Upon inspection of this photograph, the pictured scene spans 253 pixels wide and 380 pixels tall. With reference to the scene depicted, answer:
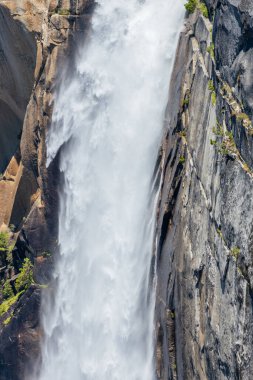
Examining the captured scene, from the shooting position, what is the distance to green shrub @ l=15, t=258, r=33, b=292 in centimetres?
3853

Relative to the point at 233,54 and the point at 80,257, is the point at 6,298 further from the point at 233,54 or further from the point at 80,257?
the point at 233,54

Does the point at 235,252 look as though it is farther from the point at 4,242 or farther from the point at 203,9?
the point at 4,242

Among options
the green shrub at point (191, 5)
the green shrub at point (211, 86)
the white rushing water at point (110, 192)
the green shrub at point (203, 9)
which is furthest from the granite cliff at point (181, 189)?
the white rushing water at point (110, 192)

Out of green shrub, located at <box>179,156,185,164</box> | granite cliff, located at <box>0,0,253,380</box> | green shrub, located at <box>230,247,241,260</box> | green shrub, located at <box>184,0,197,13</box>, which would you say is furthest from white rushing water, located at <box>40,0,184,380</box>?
green shrub, located at <box>230,247,241,260</box>

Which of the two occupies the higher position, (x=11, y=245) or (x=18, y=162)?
(x=18, y=162)

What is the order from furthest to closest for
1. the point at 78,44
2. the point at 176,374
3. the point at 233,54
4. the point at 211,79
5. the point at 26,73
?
the point at 26,73, the point at 78,44, the point at 176,374, the point at 211,79, the point at 233,54

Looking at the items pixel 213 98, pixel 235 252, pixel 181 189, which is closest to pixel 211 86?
pixel 213 98

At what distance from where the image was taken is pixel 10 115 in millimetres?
42625

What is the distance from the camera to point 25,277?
128 feet

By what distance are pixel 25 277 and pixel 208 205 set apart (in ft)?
59.8

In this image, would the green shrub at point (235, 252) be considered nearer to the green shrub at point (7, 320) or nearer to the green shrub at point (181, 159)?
the green shrub at point (181, 159)

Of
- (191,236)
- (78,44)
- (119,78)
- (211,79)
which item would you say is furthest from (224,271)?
(78,44)

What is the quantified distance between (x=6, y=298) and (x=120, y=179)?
10663mm

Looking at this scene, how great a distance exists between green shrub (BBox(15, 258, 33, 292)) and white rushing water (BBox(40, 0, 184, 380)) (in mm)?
2209
